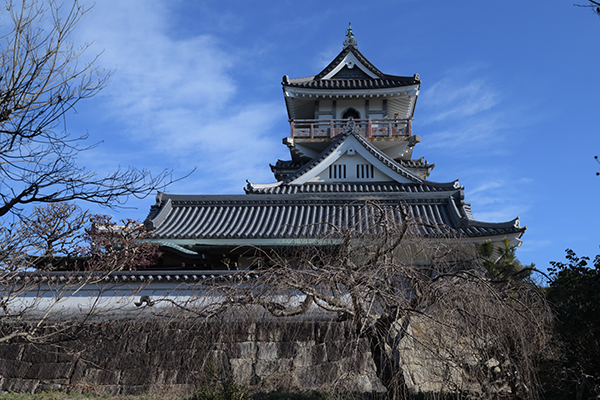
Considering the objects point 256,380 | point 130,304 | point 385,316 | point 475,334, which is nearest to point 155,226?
point 130,304

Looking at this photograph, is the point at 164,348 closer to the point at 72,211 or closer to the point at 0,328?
the point at 0,328

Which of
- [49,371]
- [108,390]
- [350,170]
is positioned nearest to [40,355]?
[49,371]

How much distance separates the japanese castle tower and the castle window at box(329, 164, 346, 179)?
3 centimetres

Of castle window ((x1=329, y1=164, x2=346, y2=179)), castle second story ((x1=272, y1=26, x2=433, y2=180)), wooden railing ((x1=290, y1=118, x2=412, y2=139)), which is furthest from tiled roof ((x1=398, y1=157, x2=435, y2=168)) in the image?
castle window ((x1=329, y1=164, x2=346, y2=179))

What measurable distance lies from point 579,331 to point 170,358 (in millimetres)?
5577

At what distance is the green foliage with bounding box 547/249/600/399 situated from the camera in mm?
5176

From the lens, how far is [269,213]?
1212 centimetres

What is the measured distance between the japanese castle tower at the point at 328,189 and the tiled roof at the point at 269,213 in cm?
3

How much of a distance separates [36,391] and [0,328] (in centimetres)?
116

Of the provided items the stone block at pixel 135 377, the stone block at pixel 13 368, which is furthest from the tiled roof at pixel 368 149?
the stone block at pixel 13 368

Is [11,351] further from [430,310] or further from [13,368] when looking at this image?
[430,310]

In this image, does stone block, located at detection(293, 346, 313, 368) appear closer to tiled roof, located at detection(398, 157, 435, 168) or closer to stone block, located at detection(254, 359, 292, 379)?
stone block, located at detection(254, 359, 292, 379)

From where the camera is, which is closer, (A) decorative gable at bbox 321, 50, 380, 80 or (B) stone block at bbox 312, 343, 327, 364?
(B) stone block at bbox 312, 343, 327, 364

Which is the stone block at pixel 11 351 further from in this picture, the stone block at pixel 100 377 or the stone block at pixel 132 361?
the stone block at pixel 132 361
